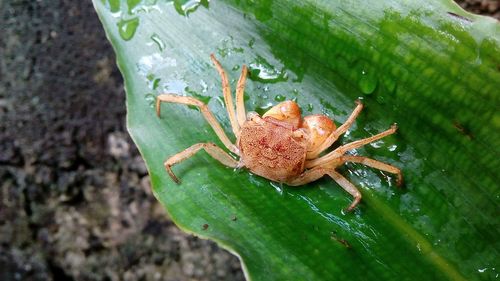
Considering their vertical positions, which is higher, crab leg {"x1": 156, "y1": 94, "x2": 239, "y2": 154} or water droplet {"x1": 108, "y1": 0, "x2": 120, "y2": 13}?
water droplet {"x1": 108, "y1": 0, "x2": 120, "y2": 13}

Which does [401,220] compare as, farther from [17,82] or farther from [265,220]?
[17,82]

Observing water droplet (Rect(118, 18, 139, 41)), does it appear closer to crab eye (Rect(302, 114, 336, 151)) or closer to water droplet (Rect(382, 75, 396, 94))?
crab eye (Rect(302, 114, 336, 151))

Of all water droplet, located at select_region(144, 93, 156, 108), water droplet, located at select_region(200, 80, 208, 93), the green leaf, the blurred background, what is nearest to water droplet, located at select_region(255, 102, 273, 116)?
the green leaf

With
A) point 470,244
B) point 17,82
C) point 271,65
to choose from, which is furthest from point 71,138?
point 470,244

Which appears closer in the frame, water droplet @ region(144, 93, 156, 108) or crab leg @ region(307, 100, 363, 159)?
crab leg @ region(307, 100, 363, 159)

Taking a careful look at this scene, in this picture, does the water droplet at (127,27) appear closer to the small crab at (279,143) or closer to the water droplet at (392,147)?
the small crab at (279,143)

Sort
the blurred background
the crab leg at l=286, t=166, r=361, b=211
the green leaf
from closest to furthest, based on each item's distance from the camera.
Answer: the green leaf → the crab leg at l=286, t=166, r=361, b=211 → the blurred background

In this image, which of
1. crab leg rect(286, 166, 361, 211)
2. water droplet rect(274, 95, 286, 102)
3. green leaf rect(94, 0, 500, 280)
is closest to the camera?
green leaf rect(94, 0, 500, 280)

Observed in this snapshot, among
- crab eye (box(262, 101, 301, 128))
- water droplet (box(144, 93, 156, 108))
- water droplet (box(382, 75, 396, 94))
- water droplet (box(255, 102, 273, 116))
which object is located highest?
water droplet (box(382, 75, 396, 94))
